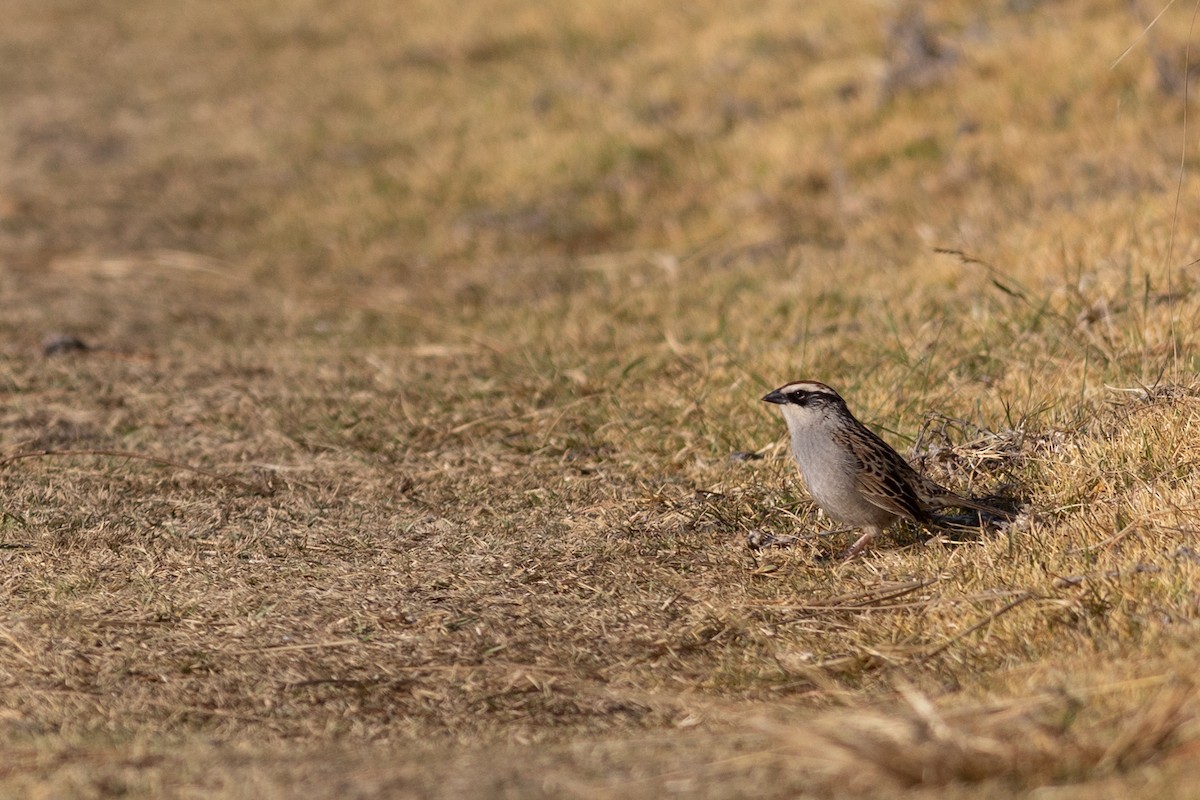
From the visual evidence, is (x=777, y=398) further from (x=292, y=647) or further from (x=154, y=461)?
(x=154, y=461)

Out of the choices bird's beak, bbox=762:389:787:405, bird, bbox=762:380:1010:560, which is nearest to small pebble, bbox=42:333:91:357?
bird's beak, bbox=762:389:787:405

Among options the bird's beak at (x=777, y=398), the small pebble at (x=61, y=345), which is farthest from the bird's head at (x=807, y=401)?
the small pebble at (x=61, y=345)

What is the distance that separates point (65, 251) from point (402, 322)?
12.1 feet

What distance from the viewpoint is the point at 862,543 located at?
5461 millimetres

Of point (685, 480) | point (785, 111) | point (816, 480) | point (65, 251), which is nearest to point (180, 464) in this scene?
point (685, 480)

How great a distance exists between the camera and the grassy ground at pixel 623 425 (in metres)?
3.95

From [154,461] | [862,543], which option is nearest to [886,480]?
[862,543]

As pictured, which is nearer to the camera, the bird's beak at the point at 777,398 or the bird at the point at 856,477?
the bird at the point at 856,477

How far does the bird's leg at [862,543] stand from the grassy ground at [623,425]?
0.10 meters

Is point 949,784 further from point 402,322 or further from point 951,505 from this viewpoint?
point 402,322

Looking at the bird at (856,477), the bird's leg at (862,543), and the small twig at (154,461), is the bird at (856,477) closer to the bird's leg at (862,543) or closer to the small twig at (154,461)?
the bird's leg at (862,543)

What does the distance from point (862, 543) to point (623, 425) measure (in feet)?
5.57

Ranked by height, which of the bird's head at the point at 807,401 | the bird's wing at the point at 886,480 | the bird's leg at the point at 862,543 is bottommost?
the bird's leg at the point at 862,543

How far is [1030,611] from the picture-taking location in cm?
452
